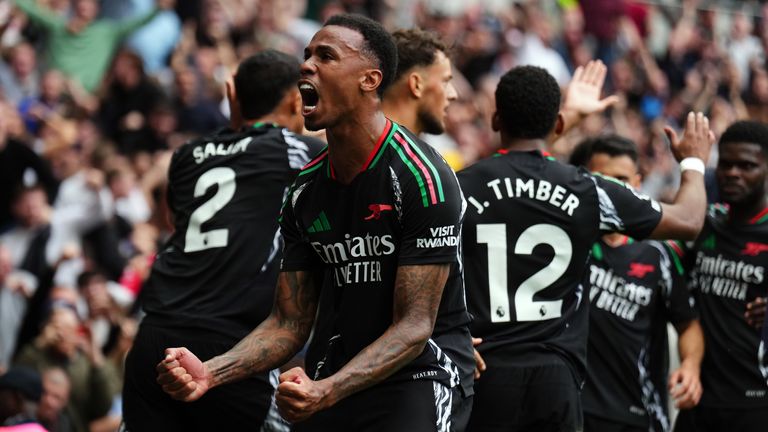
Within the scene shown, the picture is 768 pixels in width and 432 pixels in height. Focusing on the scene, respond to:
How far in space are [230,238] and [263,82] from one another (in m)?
1.00

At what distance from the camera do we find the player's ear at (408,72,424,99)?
277 inches

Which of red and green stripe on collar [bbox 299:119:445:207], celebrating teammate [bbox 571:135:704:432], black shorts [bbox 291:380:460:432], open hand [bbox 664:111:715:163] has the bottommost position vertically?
celebrating teammate [bbox 571:135:704:432]

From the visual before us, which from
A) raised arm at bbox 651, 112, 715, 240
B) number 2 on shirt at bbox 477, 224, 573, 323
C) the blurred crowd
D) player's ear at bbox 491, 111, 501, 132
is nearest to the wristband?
raised arm at bbox 651, 112, 715, 240

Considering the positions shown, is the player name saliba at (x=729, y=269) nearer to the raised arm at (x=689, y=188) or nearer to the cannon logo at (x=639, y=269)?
the cannon logo at (x=639, y=269)

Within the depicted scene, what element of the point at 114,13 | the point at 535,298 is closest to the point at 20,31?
the point at 114,13

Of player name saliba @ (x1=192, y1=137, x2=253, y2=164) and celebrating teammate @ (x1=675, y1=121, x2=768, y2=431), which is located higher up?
player name saliba @ (x1=192, y1=137, x2=253, y2=164)

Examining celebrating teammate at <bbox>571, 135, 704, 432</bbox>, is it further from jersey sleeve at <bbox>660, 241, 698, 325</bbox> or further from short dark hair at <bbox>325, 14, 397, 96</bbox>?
short dark hair at <bbox>325, 14, 397, 96</bbox>

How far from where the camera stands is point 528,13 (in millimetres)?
20094

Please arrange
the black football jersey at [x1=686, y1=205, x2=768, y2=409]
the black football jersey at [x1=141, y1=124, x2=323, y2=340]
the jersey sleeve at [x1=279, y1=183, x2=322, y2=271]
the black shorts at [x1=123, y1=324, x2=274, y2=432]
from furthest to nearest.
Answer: the black football jersey at [x1=686, y1=205, x2=768, y2=409], the black football jersey at [x1=141, y1=124, x2=323, y2=340], the black shorts at [x1=123, y1=324, x2=274, y2=432], the jersey sleeve at [x1=279, y1=183, x2=322, y2=271]

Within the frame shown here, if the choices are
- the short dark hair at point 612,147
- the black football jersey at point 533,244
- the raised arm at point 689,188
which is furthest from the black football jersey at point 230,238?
the short dark hair at point 612,147

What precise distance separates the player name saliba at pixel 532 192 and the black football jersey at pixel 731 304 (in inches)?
72.0

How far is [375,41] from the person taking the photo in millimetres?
5449

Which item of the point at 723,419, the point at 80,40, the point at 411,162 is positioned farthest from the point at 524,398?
the point at 80,40

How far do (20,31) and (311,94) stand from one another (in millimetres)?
10210
